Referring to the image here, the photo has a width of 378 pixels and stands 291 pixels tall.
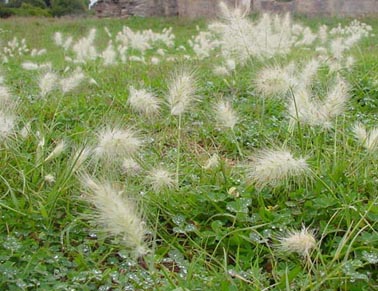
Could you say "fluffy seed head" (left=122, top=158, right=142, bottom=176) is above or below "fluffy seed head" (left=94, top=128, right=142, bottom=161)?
below

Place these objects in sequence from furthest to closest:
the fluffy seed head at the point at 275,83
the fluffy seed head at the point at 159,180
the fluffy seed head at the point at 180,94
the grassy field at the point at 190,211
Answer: the fluffy seed head at the point at 275,83, the fluffy seed head at the point at 180,94, the fluffy seed head at the point at 159,180, the grassy field at the point at 190,211

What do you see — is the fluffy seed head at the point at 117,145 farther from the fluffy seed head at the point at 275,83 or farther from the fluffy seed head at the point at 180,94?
the fluffy seed head at the point at 275,83

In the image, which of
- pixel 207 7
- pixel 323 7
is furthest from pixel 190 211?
pixel 323 7

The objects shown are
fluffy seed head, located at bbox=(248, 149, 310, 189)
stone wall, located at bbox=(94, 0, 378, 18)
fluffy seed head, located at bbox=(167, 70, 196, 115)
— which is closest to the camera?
fluffy seed head, located at bbox=(248, 149, 310, 189)

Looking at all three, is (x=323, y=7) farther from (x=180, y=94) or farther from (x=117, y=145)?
(x=117, y=145)

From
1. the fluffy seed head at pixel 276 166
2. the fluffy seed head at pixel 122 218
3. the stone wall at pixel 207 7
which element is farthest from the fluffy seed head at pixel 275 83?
the stone wall at pixel 207 7

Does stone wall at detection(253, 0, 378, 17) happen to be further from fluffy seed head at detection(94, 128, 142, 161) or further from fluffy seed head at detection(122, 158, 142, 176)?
fluffy seed head at detection(94, 128, 142, 161)

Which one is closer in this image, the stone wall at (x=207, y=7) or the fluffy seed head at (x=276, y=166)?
the fluffy seed head at (x=276, y=166)

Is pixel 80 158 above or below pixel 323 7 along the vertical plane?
above

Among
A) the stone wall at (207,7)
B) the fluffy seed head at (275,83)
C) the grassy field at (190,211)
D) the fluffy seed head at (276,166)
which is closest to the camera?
the grassy field at (190,211)

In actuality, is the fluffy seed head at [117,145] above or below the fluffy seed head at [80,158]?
above

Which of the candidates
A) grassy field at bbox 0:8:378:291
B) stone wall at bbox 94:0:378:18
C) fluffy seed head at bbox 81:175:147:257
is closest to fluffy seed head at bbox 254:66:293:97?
grassy field at bbox 0:8:378:291

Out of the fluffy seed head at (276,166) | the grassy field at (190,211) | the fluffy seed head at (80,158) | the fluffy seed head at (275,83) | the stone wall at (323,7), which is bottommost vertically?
the stone wall at (323,7)

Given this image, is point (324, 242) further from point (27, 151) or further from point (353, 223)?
point (27, 151)
